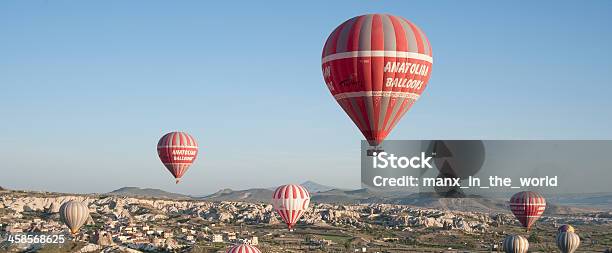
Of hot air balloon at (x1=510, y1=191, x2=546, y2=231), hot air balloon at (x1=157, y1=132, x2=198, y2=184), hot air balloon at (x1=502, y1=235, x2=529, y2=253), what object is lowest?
hot air balloon at (x1=502, y1=235, x2=529, y2=253)

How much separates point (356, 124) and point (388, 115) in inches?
82.6

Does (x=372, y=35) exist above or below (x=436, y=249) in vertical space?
above

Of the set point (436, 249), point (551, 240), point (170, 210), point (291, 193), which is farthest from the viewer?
point (170, 210)

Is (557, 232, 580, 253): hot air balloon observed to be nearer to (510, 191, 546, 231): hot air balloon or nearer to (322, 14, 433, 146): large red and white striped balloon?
(510, 191, 546, 231): hot air balloon

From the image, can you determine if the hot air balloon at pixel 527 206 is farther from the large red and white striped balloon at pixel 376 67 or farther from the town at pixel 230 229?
the large red and white striped balloon at pixel 376 67

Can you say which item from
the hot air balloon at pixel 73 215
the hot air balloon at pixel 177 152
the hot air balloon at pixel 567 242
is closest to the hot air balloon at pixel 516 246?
the hot air balloon at pixel 567 242

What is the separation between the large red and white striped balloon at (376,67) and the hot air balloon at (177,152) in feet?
156

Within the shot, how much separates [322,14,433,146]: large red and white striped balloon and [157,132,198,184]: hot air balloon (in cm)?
4761

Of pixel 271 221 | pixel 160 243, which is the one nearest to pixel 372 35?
pixel 160 243

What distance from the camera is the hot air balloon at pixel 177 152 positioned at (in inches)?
3605

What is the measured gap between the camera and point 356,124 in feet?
155

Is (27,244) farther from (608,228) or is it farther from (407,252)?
(608,228)

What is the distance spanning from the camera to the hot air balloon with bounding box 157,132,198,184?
9156 centimetres

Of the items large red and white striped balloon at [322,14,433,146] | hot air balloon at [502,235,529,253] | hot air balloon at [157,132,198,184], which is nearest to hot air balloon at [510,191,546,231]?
hot air balloon at [502,235,529,253]
